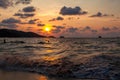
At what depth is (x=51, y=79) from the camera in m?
13.3

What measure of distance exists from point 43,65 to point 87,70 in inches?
159

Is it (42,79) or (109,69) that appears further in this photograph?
(109,69)

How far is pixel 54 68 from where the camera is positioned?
16344 mm

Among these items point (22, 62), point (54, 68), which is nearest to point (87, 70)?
point (54, 68)

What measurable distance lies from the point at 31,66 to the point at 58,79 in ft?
16.5

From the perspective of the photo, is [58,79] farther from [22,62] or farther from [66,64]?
[22,62]

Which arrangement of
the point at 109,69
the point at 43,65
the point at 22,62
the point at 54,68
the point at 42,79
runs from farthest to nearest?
the point at 22,62 < the point at 43,65 < the point at 54,68 < the point at 109,69 < the point at 42,79

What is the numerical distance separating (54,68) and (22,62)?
397 centimetres

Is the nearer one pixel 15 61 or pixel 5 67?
pixel 5 67

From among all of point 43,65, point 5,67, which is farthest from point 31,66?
point 5,67

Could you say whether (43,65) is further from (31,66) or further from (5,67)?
(5,67)

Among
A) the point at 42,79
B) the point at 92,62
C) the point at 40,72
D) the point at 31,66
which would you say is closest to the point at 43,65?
the point at 31,66

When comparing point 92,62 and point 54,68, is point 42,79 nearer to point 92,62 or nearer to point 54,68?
point 54,68

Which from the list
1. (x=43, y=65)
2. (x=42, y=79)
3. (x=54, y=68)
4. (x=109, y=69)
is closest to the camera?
(x=42, y=79)
